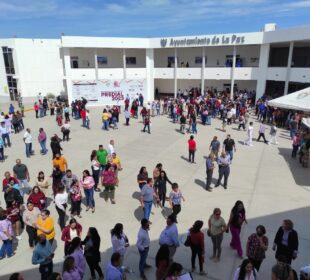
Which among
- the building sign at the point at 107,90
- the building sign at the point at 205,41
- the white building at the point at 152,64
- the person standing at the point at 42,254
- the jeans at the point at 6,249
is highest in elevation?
the building sign at the point at 205,41

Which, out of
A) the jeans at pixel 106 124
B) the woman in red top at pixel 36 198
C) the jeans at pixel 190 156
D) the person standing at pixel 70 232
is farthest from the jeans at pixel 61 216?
the jeans at pixel 106 124

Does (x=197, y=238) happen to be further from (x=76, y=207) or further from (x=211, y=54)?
(x=211, y=54)

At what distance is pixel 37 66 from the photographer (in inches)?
1388

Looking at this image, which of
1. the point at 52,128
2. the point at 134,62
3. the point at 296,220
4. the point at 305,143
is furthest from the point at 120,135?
the point at 134,62

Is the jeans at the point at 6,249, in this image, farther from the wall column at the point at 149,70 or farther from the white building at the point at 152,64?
the wall column at the point at 149,70

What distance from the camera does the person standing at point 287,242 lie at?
563 centimetres

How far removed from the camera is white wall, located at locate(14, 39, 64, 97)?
3397 cm

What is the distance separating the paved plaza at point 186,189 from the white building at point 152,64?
9.32 metres

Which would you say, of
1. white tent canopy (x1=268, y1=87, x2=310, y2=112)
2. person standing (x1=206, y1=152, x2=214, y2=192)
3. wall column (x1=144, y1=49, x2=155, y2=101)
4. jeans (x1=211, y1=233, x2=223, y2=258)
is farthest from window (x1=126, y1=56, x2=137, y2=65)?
jeans (x1=211, y1=233, x2=223, y2=258)

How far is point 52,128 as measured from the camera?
1966cm

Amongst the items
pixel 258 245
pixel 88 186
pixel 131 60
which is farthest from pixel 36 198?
pixel 131 60

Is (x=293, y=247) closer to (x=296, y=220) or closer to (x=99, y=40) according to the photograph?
(x=296, y=220)

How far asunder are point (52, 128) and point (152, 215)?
1326 centimetres

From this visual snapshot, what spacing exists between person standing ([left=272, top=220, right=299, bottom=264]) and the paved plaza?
0.80 meters
